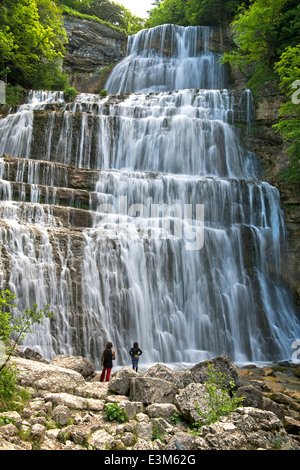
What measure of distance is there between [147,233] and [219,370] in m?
7.42

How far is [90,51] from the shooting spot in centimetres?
3425

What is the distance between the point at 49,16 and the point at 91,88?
6.28 meters

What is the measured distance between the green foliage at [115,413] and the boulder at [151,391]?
571 millimetres

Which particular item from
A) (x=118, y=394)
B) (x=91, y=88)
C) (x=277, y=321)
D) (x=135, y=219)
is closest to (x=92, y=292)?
(x=135, y=219)

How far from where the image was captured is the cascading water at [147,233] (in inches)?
456

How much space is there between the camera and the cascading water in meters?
11.6

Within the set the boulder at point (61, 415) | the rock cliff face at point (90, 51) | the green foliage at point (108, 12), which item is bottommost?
the boulder at point (61, 415)

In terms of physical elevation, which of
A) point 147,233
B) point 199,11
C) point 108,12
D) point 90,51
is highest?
point 108,12

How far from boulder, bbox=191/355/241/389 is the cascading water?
4501mm

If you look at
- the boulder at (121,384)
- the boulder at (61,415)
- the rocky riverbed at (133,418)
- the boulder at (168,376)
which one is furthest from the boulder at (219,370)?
the boulder at (61,415)

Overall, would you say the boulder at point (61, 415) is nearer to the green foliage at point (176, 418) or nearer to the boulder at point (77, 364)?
the green foliage at point (176, 418)

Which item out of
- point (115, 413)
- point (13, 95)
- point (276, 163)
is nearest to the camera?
point (115, 413)

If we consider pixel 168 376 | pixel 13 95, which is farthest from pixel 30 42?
pixel 168 376

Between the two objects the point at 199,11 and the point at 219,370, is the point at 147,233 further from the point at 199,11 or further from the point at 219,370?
the point at 199,11
